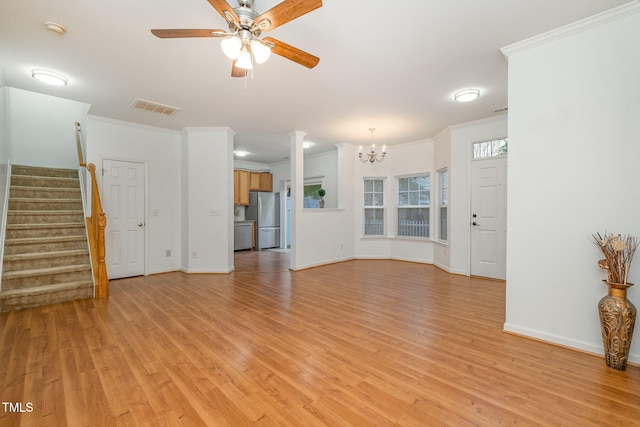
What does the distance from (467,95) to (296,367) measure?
12.4ft

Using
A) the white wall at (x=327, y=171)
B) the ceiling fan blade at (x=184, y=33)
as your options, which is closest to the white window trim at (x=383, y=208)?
the white wall at (x=327, y=171)

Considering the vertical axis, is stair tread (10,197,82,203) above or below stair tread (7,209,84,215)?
above

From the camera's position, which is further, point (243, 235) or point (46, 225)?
point (243, 235)

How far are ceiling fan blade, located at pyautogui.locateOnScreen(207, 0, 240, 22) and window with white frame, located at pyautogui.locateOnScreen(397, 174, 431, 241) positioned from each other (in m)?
5.23

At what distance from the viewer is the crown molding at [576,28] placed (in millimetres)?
2055

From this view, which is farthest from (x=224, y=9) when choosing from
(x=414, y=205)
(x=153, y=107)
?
(x=414, y=205)

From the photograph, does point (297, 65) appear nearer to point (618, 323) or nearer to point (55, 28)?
point (55, 28)

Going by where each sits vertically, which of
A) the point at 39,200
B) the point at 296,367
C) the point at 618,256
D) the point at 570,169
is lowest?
the point at 296,367

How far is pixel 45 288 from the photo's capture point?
3.44 metres

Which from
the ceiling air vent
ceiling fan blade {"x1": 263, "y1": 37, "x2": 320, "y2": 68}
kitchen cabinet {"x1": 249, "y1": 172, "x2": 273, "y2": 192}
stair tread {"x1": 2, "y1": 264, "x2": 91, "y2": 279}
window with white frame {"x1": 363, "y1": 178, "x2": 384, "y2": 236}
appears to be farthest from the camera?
kitchen cabinet {"x1": 249, "y1": 172, "x2": 273, "y2": 192}

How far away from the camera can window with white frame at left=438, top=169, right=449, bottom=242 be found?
5.57 metres

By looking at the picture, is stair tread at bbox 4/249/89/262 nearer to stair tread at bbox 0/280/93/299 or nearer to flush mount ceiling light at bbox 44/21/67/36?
stair tread at bbox 0/280/93/299

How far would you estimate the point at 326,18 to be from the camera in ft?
7.06

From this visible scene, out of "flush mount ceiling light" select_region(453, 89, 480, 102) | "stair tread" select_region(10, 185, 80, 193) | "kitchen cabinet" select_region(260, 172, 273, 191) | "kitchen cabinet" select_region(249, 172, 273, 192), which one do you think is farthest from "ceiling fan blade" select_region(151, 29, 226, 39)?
"kitchen cabinet" select_region(260, 172, 273, 191)
